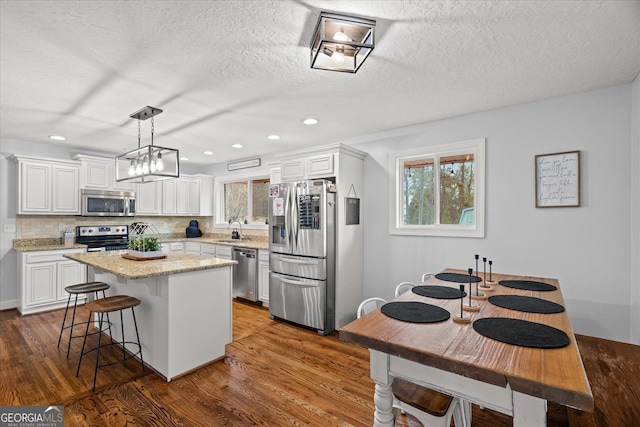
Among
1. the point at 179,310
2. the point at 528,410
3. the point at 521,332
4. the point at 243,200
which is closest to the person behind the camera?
the point at 528,410

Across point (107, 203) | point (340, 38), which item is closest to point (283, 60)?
point (340, 38)

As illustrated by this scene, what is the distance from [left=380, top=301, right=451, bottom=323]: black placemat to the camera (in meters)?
1.54

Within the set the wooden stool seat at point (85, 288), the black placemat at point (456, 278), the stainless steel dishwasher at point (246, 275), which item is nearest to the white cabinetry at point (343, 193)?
the black placemat at point (456, 278)

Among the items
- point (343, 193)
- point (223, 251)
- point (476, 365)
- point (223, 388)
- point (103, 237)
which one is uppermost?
point (343, 193)

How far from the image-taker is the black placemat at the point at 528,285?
84.2 inches

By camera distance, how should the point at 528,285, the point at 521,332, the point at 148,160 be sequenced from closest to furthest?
the point at 521,332
the point at 528,285
the point at 148,160

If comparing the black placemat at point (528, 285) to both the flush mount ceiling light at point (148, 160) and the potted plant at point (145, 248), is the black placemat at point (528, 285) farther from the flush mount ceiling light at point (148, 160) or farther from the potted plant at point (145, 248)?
the potted plant at point (145, 248)

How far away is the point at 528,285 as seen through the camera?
224 cm

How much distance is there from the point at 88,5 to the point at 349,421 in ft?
9.43

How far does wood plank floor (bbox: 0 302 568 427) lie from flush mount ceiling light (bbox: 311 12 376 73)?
2356 millimetres

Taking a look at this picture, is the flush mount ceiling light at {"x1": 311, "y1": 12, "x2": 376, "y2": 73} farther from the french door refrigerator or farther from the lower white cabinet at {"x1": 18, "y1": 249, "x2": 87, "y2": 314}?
A: the lower white cabinet at {"x1": 18, "y1": 249, "x2": 87, "y2": 314}

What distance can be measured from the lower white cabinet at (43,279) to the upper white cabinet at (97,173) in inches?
42.5

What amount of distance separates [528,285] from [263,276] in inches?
132

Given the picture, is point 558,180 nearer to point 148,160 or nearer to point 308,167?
point 308,167
